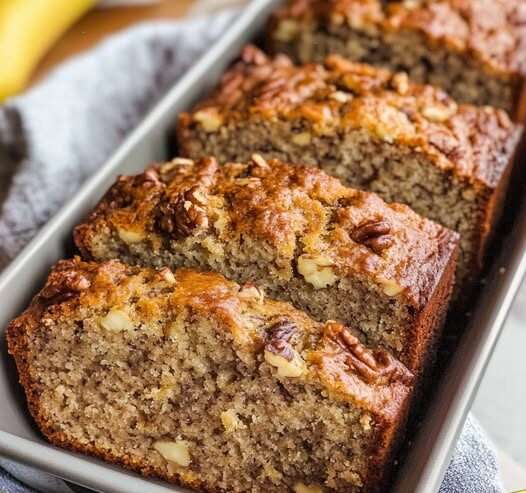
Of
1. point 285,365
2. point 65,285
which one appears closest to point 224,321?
point 285,365

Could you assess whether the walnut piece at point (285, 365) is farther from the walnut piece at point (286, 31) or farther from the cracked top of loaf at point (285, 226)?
the walnut piece at point (286, 31)

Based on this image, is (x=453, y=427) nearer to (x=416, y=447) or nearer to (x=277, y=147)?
(x=416, y=447)

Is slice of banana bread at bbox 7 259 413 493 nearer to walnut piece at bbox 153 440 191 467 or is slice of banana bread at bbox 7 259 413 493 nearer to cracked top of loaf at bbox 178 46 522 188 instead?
walnut piece at bbox 153 440 191 467

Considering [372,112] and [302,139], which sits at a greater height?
[372,112]

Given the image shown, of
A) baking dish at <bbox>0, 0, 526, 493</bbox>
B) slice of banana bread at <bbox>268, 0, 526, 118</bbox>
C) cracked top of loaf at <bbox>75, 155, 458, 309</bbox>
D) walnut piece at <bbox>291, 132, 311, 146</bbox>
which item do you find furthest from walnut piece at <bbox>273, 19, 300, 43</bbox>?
cracked top of loaf at <bbox>75, 155, 458, 309</bbox>

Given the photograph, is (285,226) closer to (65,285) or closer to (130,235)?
(130,235)

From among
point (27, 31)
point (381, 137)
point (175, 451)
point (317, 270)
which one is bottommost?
point (175, 451)
